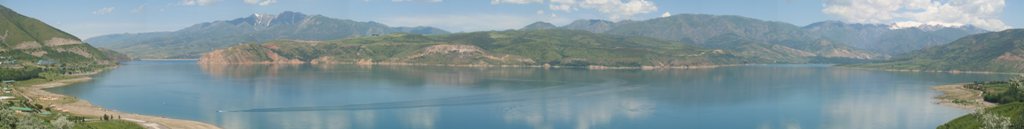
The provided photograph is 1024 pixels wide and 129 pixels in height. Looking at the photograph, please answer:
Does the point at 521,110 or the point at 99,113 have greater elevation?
the point at 99,113

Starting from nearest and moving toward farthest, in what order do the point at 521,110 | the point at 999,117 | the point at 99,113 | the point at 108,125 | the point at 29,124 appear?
1. the point at 29,124
2. the point at 999,117
3. the point at 108,125
4. the point at 99,113
5. the point at 521,110

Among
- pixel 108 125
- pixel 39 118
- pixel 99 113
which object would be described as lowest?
pixel 99 113

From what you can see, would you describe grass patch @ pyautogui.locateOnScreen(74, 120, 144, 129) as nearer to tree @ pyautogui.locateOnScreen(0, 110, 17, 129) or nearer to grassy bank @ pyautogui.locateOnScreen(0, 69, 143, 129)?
grassy bank @ pyautogui.locateOnScreen(0, 69, 143, 129)

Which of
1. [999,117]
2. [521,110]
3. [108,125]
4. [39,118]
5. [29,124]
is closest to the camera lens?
[29,124]

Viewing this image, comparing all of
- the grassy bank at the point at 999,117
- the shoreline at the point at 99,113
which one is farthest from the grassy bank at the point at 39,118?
the grassy bank at the point at 999,117

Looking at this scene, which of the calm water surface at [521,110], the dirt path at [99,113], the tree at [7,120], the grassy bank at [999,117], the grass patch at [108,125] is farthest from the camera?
the calm water surface at [521,110]

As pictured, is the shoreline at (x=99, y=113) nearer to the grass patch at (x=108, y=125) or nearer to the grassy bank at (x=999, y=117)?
the grass patch at (x=108, y=125)

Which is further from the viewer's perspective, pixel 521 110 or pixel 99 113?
pixel 521 110

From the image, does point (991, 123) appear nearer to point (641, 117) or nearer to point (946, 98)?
point (641, 117)

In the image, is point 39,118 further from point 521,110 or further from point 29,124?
point 521,110

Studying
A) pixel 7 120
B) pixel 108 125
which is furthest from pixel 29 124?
pixel 108 125

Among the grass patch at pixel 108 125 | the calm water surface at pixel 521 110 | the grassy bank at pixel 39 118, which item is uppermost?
the grassy bank at pixel 39 118

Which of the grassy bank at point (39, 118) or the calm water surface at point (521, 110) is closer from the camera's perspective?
the grassy bank at point (39, 118)
